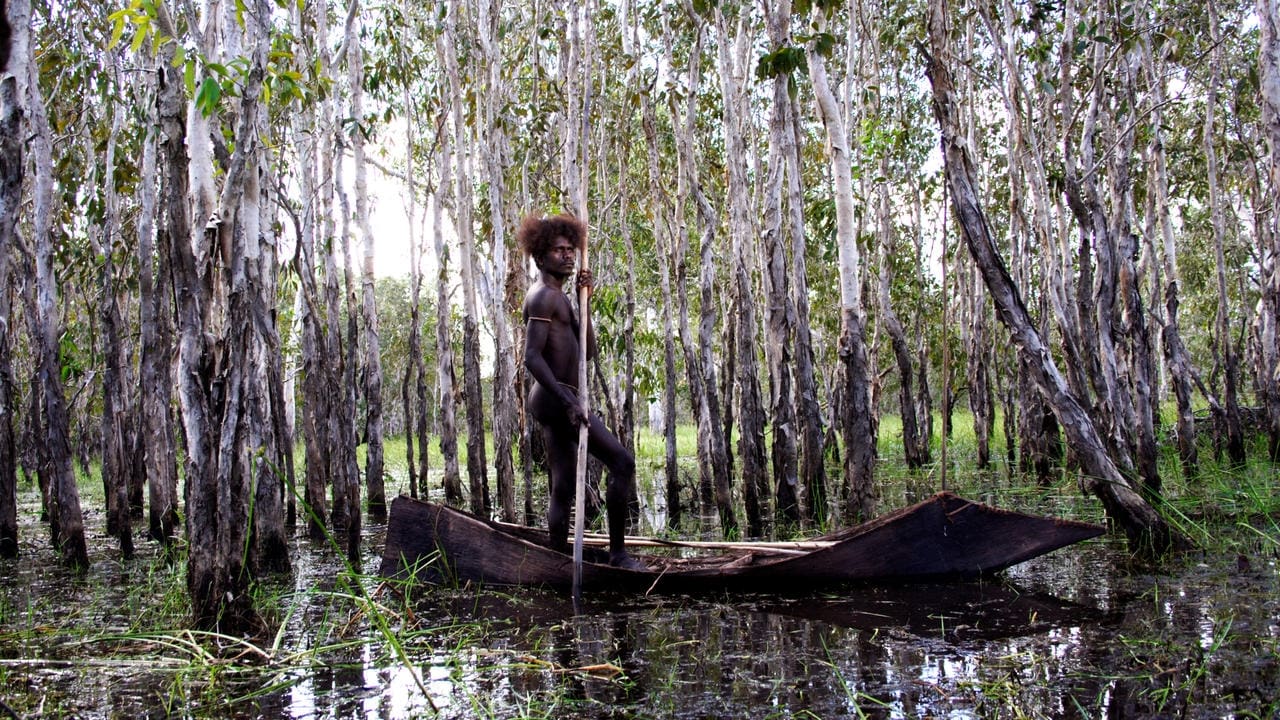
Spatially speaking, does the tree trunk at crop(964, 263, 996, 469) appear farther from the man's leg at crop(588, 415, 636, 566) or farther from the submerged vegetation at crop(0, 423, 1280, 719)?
the man's leg at crop(588, 415, 636, 566)

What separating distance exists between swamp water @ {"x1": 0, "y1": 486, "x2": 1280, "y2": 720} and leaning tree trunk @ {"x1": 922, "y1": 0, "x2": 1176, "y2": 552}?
26cm

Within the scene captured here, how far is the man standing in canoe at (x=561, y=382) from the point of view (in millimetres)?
5281

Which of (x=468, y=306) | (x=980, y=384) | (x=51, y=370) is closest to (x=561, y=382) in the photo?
(x=51, y=370)

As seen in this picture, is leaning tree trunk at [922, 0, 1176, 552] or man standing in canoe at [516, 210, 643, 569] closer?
leaning tree trunk at [922, 0, 1176, 552]

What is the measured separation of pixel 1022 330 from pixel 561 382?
2.71 metres

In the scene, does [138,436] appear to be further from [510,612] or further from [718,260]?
[718,260]

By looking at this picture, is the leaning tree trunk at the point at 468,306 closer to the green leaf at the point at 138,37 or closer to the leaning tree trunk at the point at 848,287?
the leaning tree trunk at the point at 848,287

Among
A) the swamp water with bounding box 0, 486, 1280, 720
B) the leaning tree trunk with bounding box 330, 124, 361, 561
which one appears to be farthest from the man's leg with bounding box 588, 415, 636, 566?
the leaning tree trunk with bounding box 330, 124, 361, 561

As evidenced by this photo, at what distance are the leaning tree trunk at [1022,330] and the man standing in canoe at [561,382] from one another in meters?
2.25

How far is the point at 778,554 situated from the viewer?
17.9 ft

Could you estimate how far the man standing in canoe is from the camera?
528 centimetres

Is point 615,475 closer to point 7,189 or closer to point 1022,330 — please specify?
point 1022,330

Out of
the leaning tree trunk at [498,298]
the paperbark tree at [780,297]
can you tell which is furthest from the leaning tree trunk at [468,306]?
the paperbark tree at [780,297]

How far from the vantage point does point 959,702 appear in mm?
2941
